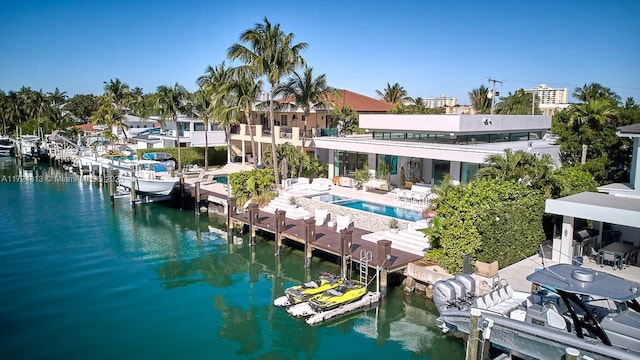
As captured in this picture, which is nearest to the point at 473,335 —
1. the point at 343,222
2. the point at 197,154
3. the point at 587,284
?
the point at 587,284

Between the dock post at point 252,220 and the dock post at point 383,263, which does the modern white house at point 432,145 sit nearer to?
the dock post at point 252,220

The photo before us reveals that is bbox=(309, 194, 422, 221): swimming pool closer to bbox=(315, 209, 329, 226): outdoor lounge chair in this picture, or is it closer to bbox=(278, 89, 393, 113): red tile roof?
bbox=(315, 209, 329, 226): outdoor lounge chair

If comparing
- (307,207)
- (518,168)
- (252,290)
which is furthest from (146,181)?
(518,168)

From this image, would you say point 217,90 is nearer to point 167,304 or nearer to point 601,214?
point 167,304

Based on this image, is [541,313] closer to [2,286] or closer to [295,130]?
[2,286]

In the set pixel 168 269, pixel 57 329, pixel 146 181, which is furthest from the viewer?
pixel 146 181

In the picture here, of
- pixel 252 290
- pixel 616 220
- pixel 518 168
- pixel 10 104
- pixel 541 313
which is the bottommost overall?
pixel 252 290
